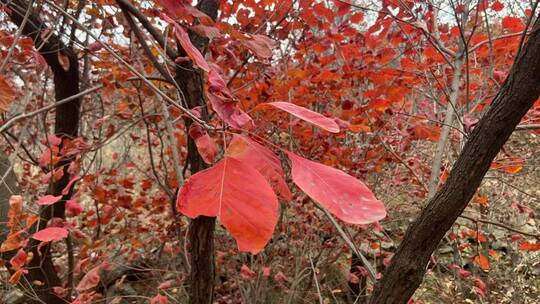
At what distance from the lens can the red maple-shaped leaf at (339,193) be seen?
421 mm

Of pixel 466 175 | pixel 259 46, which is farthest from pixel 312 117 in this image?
pixel 466 175

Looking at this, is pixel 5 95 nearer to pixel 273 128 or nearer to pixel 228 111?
pixel 228 111

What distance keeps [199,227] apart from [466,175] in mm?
975

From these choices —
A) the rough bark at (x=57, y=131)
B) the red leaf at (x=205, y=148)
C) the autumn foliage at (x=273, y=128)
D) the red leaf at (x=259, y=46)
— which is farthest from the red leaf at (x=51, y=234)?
the rough bark at (x=57, y=131)

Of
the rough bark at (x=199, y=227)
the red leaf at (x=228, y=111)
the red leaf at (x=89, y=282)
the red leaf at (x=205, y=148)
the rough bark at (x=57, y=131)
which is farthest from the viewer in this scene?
the rough bark at (x=57, y=131)

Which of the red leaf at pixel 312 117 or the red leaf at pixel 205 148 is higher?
the red leaf at pixel 312 117

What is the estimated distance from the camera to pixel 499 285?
3627 millimetres

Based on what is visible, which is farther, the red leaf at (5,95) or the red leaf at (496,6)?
the red leaf at (496,6)

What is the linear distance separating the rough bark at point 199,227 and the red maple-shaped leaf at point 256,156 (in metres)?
0.86

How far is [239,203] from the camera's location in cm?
45

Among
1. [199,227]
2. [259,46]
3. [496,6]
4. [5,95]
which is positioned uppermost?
[496,6]

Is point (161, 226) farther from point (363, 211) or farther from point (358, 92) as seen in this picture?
point (363, 211)

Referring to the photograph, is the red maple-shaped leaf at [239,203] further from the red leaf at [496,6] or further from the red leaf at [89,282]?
the red leaf at [496,6]

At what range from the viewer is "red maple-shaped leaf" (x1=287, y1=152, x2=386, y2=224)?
421 millimetres
